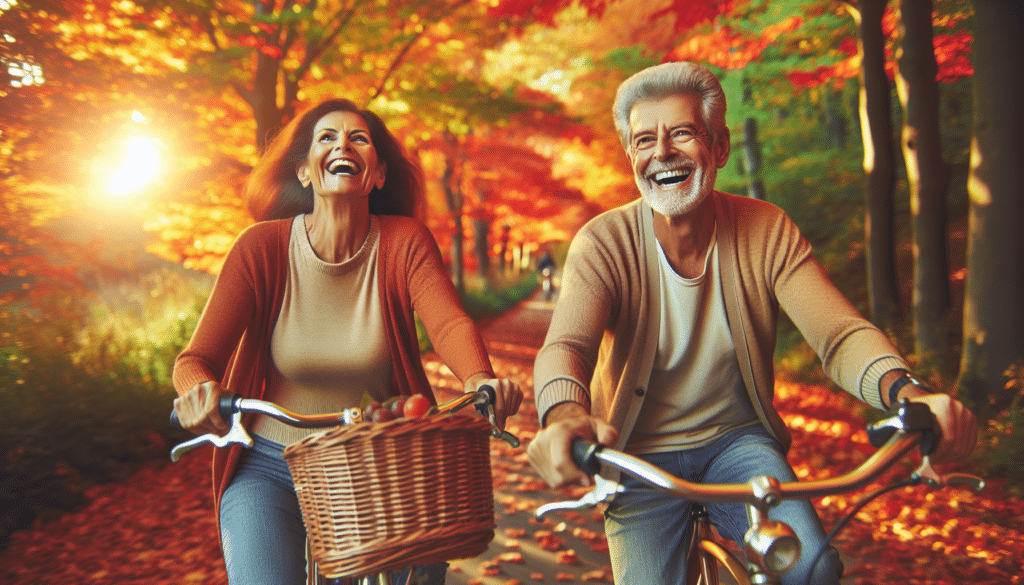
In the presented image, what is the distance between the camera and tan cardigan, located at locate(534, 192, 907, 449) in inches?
86.6

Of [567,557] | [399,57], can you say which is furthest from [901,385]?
[399,57]

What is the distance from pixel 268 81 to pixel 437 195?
417 inches

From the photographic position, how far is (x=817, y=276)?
2.30 metres

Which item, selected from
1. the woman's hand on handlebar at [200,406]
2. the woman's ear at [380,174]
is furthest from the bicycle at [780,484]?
the woman's ear at [380,174]

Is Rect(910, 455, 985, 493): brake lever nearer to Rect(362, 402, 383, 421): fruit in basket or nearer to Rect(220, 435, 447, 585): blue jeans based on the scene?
Rect(362, 402, 383, 421): fruit in basket

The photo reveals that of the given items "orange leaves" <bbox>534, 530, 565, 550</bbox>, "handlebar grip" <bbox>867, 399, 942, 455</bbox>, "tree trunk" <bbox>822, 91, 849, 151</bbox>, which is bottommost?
"orange leaves" <bbox>534, 530, 565, 550</bbox>

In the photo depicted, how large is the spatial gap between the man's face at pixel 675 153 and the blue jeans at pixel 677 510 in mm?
799

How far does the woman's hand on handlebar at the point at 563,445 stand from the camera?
5.51ft

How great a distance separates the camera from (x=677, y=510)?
7.41 ft

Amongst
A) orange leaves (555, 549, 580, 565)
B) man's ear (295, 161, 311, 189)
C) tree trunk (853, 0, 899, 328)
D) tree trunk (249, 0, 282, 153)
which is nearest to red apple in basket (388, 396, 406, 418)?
man's ear (295, 161, 311, 189)

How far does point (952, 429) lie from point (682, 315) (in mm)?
847

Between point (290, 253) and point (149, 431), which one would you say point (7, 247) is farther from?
point (290, 253)

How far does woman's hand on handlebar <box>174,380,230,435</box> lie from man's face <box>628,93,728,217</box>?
1.49m

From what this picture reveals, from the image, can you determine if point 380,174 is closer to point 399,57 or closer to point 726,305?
point 726,305
